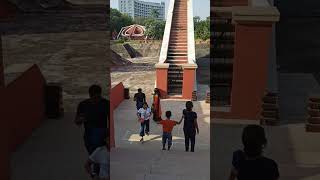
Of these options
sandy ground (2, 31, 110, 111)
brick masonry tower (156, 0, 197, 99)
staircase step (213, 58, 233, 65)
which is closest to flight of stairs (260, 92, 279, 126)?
staircase step (213, 58, 233, 65)

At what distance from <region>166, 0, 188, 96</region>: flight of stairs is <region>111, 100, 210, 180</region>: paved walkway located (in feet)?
18.7

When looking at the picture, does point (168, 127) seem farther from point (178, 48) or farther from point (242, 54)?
point (178, 48)

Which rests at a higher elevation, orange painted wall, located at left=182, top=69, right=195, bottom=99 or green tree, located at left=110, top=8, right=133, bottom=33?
green tree, located at left=110, top=8, right=133, bottom=33

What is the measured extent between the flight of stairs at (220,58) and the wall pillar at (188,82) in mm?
11435

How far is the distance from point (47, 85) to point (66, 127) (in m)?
0.57

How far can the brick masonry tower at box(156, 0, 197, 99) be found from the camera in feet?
59.9

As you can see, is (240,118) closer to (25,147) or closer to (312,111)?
(312,111)

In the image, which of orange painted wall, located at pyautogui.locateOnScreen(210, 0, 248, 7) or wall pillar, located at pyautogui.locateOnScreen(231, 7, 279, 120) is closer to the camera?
wall pillar, located at pyautogui.locateOnScreen(231, 7, 279, 120)

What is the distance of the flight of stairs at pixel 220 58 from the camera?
6168 millimetres

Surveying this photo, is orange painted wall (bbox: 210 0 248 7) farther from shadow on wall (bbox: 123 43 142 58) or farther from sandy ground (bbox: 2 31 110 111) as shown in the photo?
shadow on wall (bbox: 123 43 142 58)

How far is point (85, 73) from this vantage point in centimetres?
598

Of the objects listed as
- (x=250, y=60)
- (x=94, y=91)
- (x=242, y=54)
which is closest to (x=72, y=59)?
(x=94, y=91)

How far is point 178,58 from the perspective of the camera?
21.2m

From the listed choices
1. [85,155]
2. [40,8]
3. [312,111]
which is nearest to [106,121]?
[85,155]
